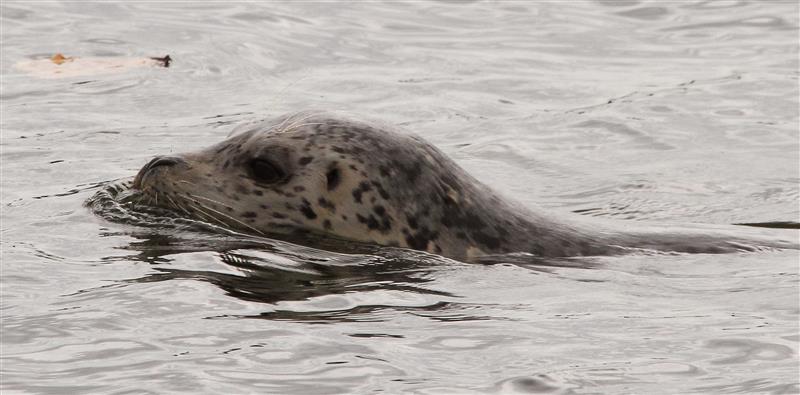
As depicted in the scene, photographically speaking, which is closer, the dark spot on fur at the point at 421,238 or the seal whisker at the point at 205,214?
the dark spot on fur at the point at 421,238

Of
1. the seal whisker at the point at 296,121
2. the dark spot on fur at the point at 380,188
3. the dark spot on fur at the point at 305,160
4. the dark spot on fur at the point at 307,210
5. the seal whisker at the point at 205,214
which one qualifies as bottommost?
the seal whisker at the point at 205,214

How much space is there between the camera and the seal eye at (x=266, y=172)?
8.78 m

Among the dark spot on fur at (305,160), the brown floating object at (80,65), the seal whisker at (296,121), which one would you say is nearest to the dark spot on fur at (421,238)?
the dark spot on fur at (305,160)

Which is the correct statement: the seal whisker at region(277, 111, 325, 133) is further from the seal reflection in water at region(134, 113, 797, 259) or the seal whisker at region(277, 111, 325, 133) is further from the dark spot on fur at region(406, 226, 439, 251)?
the dark spot on fur at region(406, 226, 439, 251)

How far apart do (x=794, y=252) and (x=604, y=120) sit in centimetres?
418

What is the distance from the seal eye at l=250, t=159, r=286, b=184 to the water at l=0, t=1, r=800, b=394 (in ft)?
1.33

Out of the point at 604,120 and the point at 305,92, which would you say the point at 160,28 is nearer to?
the point at 305,92

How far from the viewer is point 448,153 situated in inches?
480

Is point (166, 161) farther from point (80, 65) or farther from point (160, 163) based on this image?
point (80, 65)

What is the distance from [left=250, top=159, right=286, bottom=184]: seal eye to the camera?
8.78 m

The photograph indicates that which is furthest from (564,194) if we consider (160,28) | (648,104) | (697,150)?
(160,28)

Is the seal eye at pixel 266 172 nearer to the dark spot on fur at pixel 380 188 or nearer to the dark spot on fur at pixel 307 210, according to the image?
the dark spot on fur at pixel 307 210

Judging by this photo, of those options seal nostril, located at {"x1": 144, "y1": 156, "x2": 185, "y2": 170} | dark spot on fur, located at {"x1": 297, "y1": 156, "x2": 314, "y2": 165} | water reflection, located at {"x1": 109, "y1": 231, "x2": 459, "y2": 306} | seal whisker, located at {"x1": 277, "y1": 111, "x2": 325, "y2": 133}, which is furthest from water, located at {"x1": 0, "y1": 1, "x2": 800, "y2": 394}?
seal whisker, located at {"x1": 277, "y1": 111, "x2": 325, "y2": 133}

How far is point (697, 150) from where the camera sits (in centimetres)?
1273
